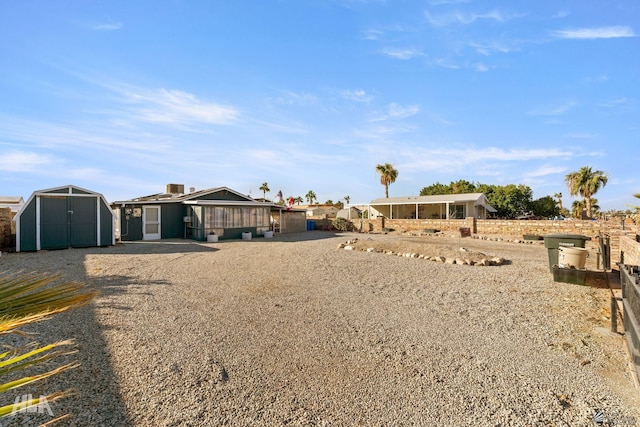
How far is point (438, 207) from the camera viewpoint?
130 feet

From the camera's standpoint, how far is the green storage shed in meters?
14.3

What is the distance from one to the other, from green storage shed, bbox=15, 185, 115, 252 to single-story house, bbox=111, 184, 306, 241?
4.12 m

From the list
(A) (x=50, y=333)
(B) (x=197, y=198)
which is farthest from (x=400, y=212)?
(A) (x=50, y=333)

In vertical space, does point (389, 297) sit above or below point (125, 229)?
below

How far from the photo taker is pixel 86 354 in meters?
4.70

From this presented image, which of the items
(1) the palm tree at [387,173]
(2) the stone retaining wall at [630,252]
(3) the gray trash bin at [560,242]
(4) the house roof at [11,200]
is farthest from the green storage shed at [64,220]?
(1) the palm tree at [387,173]

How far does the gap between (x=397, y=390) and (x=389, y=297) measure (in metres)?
3.95

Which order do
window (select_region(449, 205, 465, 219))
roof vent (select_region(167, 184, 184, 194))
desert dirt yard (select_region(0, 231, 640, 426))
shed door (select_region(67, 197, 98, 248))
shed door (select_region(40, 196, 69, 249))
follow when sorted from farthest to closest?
window (select_region(449, 205, 465, 219)) < roof vent (select_region(167, 184, 184, 194)) < shed door (select_region(67, 197, 98, 248)) < shed door (select_region(40, 196, 69, 249)) < desert dirt yard (select_region(0, 231, 640, 426))

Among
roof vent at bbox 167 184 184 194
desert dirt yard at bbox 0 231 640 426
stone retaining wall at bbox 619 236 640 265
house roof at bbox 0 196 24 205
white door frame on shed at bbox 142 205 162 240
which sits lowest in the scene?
desert dirt yard at bbox 0 231 640 426

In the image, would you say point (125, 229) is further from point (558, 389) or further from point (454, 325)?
point (558, 389)

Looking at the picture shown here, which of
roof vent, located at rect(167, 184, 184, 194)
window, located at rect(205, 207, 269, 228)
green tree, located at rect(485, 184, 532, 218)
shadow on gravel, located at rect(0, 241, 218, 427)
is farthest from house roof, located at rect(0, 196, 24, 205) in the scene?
green tree, located at rect(485, 184, 532, 218)

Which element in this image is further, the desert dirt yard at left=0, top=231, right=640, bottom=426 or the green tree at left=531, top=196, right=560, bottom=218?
the green tree at left=531, top=196, right=560, bottom=218

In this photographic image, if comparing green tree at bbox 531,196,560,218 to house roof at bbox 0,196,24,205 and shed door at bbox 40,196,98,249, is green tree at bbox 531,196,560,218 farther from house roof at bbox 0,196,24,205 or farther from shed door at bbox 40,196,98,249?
house roof at bbox 0,196,24,205

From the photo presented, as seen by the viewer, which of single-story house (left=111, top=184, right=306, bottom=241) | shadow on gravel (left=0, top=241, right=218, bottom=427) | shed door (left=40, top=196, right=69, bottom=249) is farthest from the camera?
single-story house (left=111, top=184, right=306, bottom=241)
